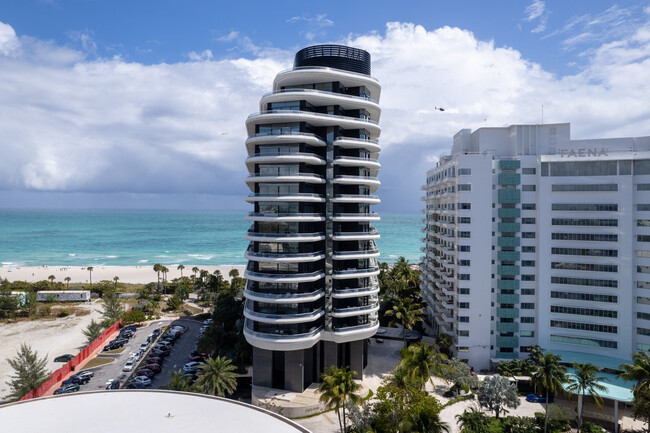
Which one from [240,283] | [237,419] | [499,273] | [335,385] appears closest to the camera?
[237,419]

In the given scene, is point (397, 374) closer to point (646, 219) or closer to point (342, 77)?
point (342, 77)

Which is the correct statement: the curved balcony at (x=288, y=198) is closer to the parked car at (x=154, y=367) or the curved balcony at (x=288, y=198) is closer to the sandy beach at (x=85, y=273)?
the parked car at (x=154, y=367)

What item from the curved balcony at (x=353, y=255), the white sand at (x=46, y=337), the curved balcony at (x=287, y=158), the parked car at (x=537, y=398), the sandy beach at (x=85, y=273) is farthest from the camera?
the sandy beach at (x=85, y=273)

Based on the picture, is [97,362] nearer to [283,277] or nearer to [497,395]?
[283,277]

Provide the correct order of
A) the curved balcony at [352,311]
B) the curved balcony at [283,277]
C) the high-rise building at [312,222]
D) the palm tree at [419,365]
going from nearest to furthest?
the palm tree at [419,365]
the curved balcony at [283,277]
the high-rise building at [312,222]
the curved balcony at [352,311]

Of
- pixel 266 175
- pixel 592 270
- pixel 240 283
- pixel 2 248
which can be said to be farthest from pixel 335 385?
pixel 2 248

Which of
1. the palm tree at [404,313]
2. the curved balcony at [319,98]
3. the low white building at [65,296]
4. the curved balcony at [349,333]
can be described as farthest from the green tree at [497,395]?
the low white building at [65,296]

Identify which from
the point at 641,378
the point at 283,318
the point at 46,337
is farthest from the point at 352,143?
the point at 46,337
